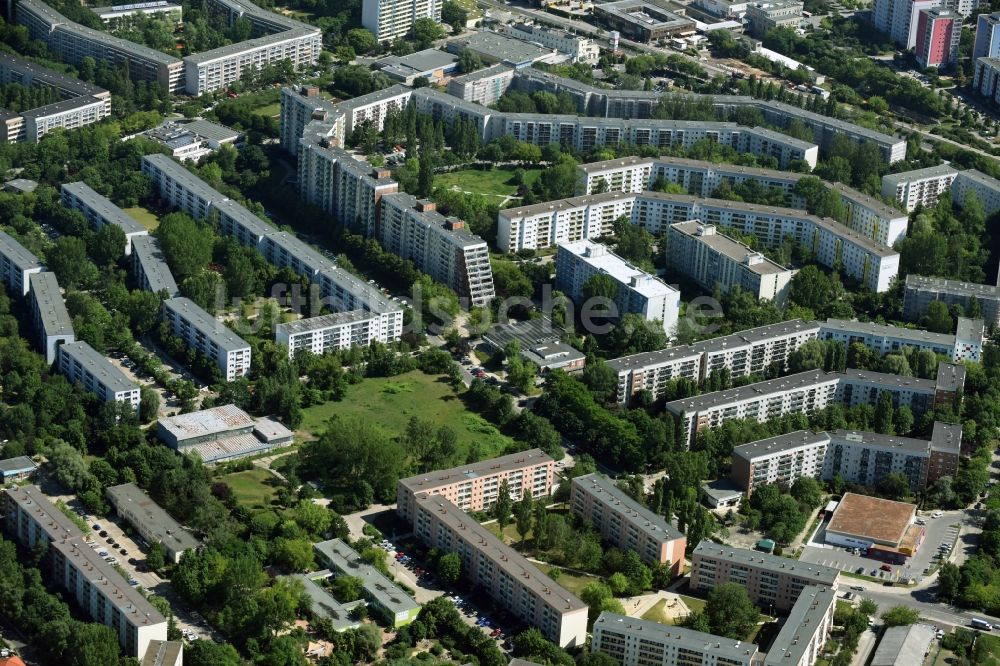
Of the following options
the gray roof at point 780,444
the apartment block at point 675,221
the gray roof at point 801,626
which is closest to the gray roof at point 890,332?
the apartment block at point 675,221

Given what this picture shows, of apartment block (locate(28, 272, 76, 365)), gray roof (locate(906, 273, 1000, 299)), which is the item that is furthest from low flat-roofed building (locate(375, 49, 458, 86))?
gray roof (locate(906, 273, 1000, 299))

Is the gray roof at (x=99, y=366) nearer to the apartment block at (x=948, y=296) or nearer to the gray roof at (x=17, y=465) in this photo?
the gray roof at (x=17, y=465)

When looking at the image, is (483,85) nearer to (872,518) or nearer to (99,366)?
(99,366)

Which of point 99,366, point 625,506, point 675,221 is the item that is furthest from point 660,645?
point 675,221

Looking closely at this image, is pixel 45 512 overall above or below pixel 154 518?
above

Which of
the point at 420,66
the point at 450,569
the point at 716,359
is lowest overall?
the point at 450,569

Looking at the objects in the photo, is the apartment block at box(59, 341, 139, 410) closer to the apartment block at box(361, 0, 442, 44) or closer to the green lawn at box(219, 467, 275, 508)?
the green lawn at box(219, 467, 275, 508)
